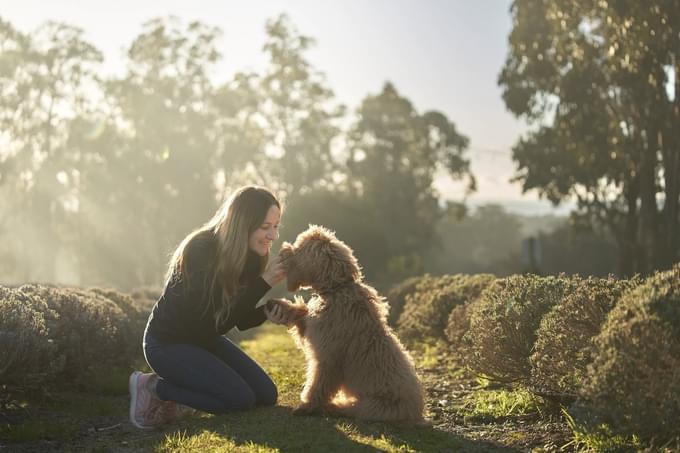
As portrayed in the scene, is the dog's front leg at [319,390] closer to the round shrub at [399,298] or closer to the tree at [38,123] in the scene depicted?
the round shrub at [399,298]

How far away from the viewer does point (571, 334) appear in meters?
5.48

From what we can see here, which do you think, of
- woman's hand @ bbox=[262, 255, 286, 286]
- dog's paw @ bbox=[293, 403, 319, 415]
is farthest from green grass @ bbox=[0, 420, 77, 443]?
woman's hand @ bbox=[262, 255, 286, 286]

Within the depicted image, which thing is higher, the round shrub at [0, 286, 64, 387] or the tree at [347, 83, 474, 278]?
the tree at [347, 83, 474, 278]

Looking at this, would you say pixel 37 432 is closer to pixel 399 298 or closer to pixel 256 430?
pixel 256 430

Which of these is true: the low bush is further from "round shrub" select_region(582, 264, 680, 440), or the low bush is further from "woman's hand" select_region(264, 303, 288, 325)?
"round shrub" select_region(582, 264, 680, 440)

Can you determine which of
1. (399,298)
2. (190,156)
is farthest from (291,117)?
(399,298)

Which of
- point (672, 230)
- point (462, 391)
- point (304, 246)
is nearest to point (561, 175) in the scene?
point (672, 230)

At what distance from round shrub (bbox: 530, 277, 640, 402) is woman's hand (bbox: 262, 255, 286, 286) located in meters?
2.28

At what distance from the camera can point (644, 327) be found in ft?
13.9

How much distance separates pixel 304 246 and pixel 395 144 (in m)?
41.3

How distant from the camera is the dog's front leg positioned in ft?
18.4

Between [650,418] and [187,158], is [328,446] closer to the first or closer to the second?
[650,418]

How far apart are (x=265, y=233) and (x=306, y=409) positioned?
160cm

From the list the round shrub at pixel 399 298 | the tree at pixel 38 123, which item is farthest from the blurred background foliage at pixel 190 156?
the round shrub at pixel 399 298
